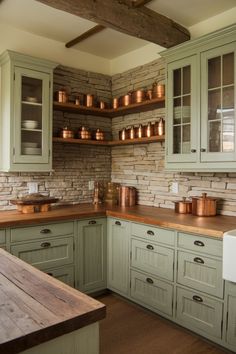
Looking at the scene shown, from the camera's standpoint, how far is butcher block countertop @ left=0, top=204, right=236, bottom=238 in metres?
2.32

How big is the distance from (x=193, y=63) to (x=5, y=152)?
1893 mm

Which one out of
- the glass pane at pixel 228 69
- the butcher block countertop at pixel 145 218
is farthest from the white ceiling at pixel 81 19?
the butcher block countertop at pixel 145 218

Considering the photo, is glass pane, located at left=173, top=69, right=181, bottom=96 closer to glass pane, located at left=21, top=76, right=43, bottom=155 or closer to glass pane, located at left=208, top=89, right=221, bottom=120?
glass pane, located at left=208, top=89, right=221, bottom=120

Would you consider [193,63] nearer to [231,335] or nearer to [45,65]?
[45,65]

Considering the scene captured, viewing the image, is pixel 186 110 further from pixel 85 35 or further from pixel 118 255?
pixel 118 255

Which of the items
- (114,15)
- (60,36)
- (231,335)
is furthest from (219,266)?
(60,36)

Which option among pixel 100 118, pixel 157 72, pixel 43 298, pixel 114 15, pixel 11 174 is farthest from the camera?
pixel 100 118

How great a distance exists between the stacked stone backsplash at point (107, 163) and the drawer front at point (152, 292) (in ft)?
2.87

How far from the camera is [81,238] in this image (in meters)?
3.01

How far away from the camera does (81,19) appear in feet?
9.72

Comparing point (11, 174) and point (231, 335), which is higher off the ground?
point (11, 174)

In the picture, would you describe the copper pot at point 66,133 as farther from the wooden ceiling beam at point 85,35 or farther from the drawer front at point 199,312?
the drawer front at point 199,312

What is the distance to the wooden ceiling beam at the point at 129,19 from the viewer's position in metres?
2.32

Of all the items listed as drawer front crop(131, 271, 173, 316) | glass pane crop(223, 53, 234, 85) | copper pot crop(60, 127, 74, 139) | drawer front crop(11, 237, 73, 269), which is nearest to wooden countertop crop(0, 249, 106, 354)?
drawer front crop(11, 237, 73, 269)
